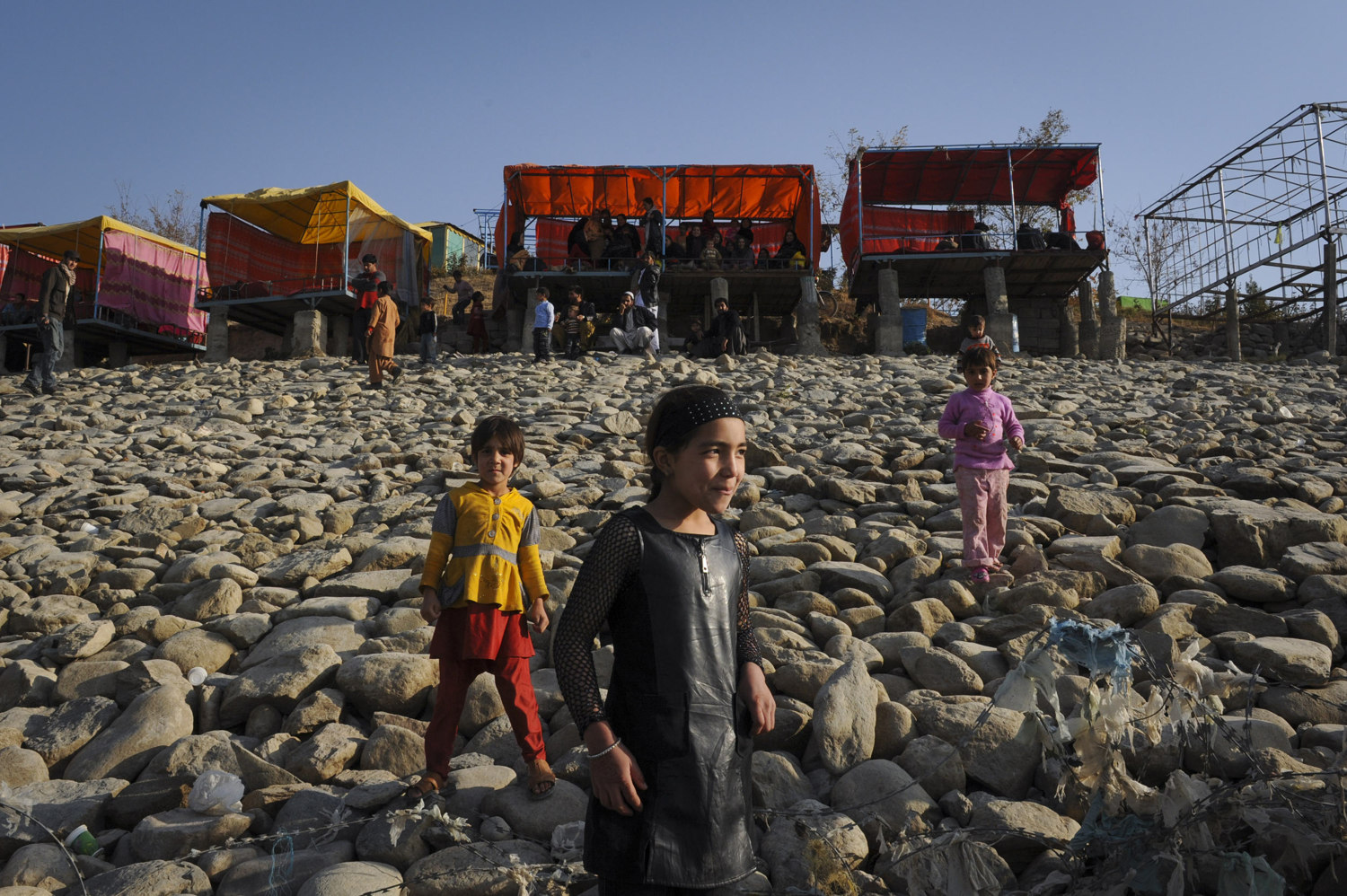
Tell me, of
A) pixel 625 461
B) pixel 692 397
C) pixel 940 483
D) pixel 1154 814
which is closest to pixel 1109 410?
pixel 940 483

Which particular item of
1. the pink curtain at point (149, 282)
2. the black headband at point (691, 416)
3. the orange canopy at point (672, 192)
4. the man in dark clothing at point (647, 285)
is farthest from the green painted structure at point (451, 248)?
the black headband at point (691, 416)

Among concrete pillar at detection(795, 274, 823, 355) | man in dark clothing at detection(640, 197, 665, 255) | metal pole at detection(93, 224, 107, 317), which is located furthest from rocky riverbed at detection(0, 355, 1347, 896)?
metal pole at detection(93, 224, 107, 317)

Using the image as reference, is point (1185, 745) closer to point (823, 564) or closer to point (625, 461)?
point (823, 564)

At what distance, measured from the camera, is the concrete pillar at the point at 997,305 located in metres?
16.5

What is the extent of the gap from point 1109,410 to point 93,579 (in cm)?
826

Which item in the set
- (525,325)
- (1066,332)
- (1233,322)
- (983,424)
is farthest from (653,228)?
(983,424)

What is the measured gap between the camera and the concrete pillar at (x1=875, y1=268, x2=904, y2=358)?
53.6 ft

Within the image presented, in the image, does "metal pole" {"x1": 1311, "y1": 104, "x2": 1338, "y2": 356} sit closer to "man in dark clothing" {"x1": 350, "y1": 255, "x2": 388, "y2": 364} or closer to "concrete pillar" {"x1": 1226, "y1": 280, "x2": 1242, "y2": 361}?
"concrete pillar" {"x1": 1226, "y1": 280, "x2": 1242, "y2": 361}

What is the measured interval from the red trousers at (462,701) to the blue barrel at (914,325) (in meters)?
16.8

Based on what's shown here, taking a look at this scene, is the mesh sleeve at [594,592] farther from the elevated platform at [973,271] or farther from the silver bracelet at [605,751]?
the elevated platform at [973,271]

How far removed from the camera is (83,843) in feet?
9.53

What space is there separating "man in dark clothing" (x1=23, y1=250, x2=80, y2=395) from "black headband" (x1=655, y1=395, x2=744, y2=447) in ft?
37.6

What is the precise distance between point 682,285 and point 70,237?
13663 millimetres

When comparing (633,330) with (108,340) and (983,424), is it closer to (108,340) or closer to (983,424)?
(983,424)
